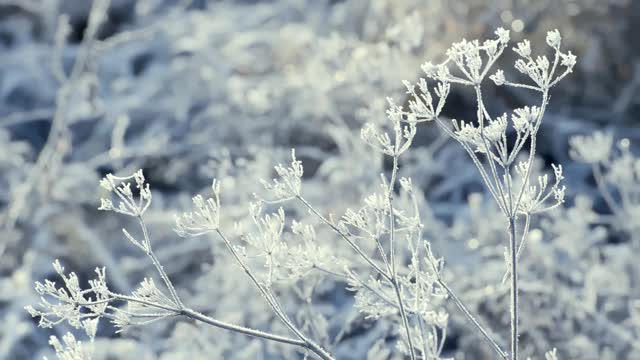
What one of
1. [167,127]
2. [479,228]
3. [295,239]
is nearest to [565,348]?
[479,228]

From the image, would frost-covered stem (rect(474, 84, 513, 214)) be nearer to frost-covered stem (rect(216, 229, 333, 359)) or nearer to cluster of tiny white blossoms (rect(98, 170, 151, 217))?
frost-covered stem (rect(216, 229, 333, 359))

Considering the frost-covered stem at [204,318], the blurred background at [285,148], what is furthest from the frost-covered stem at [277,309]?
the blurred background at [285,148]

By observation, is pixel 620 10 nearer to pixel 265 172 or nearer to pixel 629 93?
pixel 629 93

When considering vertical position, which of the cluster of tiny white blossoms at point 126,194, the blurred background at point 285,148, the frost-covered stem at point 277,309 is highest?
the cluster of tiny white blossoms at point 126,194

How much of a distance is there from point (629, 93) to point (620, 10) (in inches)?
18.6

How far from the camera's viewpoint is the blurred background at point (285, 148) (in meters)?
3.80

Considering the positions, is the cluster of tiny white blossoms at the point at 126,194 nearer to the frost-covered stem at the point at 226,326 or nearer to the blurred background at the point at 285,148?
the frost-covered stem at the point at 226,326

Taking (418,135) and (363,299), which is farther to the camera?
(418,135)

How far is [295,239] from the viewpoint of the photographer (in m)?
4.03

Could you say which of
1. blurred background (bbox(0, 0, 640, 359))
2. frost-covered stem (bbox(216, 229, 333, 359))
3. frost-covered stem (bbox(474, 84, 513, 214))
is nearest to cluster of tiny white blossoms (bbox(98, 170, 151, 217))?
frost-covered stem (bbox(216, 229, 333, 359))

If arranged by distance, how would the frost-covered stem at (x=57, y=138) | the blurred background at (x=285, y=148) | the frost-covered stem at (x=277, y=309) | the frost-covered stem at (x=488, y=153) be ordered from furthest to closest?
the frost-covered stem at (x=57, y=138) < the blurred background at (x=285, y=148) < the frost-covered stem at (x=277, y=309) < the frost-covered stem at (x=488, y=153)

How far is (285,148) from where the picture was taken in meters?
5.36

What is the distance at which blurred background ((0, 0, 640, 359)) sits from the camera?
150 inches

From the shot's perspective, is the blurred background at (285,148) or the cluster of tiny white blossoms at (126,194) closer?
the cluster of tiny white blossoms at (126,194)
